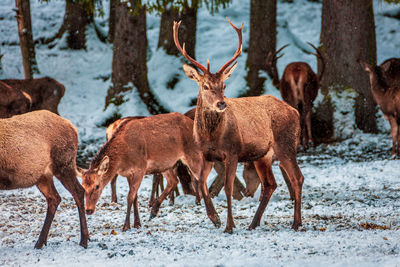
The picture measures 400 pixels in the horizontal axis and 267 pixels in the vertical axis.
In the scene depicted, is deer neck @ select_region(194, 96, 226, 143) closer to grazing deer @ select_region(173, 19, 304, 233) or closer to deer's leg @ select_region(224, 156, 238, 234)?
grazing deer @ select_region(173, 19, 304, 233)

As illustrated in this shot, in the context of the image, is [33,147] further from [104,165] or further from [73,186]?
[104,165]

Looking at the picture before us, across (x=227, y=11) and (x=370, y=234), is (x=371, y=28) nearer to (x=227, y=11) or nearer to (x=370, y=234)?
(x=370, y=234)

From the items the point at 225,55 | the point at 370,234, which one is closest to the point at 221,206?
the point at 370,234

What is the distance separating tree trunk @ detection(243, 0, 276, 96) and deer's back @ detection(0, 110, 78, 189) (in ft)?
30.6

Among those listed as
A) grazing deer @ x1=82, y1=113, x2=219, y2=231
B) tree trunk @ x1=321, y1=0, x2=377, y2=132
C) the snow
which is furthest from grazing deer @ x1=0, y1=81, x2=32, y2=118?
tree trunk @ x1=321, y1=0, x2=377, y2=132

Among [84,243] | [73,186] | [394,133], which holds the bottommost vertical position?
[394,133]

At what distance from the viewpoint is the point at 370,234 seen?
211 inches

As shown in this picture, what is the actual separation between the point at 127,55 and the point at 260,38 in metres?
3.76

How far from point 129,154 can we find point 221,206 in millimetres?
1673

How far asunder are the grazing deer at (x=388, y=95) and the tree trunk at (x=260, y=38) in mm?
3423

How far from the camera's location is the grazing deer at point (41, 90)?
13.2 metres

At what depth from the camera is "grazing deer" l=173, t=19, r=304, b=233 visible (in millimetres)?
6141

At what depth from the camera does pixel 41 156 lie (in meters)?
5.67

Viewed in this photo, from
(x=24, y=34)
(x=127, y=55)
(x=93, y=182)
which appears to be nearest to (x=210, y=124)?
(x=93, y=182)
